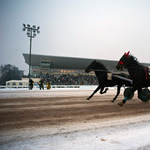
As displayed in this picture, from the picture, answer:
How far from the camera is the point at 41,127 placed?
2.71 metres

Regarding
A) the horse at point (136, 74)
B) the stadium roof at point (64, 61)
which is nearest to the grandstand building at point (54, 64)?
the stadium roof at point (64, 61)

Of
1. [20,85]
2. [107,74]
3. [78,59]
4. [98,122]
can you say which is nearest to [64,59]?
[78,59]

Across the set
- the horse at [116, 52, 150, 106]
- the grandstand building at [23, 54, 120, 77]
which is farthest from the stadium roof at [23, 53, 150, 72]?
the horse at [116, 52, 150, 106]

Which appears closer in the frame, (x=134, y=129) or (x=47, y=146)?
(x=47, y=146)

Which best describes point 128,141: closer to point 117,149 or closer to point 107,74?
point 117,149

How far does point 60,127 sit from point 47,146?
800 mm

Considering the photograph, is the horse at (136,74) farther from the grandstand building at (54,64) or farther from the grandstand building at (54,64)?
the grandstand building at (54,64)

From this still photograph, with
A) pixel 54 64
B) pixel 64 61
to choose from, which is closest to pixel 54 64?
pixel 54 64

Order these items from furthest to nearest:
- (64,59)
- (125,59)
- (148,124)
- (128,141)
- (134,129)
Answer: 1. (64,59)
2. (125,59)
3. (148,124)
4. (134,129)
5. (128,141)

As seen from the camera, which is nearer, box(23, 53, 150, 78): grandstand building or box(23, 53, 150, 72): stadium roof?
box(23, 53, 150, 78): grandstand building

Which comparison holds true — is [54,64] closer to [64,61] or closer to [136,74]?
[64,61]

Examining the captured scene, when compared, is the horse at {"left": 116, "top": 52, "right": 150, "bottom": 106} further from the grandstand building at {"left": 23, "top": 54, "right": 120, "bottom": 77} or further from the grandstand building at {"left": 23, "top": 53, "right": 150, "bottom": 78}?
the grandstand building at {"left": 23, "top": 54, "right": 120, "bottom": 77}

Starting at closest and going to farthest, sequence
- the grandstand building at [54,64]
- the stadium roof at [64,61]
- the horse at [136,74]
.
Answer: the horse at [136,74] < the grandstand building at [54,64] < the stadium roof at [64,61]

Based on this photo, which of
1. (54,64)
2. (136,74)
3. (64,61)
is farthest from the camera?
(54,64)
